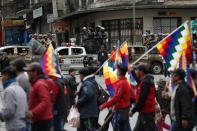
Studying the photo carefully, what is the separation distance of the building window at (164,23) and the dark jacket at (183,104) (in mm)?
30201

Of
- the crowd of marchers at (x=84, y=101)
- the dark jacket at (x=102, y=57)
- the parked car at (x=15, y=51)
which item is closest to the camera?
the crowd of marchers at (x=84, y=101)

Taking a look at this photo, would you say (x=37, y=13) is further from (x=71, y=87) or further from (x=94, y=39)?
(x=71, y=87)

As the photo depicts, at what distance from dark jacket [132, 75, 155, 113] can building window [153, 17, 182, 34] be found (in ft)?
96.5

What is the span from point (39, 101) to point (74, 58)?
70.2 feet

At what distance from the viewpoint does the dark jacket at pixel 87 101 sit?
9125 mm

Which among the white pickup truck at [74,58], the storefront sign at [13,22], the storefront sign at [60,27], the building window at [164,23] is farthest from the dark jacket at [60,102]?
the storefront sign at [13,22]

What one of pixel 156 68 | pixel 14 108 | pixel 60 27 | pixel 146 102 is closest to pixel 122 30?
pixel 60 27

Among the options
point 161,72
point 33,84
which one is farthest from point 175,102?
point 161,72

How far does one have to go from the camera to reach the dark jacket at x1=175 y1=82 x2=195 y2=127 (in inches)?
295

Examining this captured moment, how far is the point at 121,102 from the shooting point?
29.2ft

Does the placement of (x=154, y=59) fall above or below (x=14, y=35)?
below

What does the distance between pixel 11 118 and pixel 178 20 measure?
32192 millimetres

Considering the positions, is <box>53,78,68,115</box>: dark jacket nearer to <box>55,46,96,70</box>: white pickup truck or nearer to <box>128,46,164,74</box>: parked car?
<box>128,46,164,74</box>: parked car

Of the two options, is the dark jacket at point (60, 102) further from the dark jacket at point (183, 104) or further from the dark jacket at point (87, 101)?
the dark jacket at point (183, 104)
